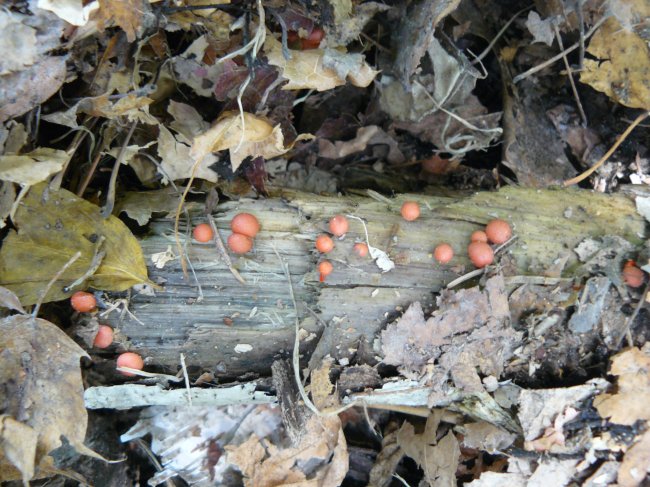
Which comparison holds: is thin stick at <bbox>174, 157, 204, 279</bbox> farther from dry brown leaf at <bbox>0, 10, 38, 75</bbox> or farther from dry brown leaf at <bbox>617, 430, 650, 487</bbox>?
dry brown leaf at <bbox>617, 430, 650, 487</bbox>

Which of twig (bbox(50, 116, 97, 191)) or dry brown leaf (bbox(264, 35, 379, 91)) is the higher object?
dry brown leaf (bbox(264, 35, 379, 91))

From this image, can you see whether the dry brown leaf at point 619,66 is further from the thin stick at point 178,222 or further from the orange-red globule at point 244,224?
the thin stick at point 178,222

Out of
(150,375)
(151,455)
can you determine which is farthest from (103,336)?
(151,455)

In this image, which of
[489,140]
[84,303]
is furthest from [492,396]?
[84,303]

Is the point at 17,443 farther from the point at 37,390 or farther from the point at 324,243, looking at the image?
the point at 324,243

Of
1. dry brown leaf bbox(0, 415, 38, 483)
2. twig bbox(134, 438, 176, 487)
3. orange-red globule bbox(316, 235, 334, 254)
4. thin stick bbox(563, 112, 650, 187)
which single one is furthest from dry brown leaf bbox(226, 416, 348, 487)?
thin stick bbox(563, 112, 650, 187)

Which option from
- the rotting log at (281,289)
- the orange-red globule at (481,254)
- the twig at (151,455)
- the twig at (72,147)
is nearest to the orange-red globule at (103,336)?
the rotting log at (281,289)
